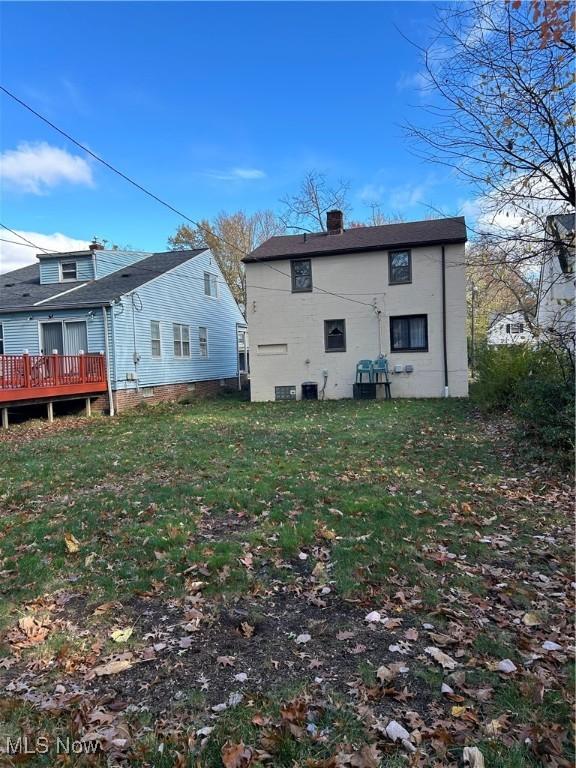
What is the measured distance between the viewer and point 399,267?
17.7m

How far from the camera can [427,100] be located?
6422 millimetres

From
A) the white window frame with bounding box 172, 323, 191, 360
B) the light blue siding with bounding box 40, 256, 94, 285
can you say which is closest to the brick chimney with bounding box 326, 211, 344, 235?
the white window frame with bounding box 172, 323, 191, 360

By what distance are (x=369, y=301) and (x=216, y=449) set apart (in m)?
11.4

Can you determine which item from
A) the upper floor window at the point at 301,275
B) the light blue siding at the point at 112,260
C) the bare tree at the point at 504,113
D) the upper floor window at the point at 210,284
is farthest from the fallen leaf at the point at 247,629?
the upper floor window at the point at 210,284

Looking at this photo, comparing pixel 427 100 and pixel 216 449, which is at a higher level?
pixel 427 100

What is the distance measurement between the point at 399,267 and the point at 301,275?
3875 mm

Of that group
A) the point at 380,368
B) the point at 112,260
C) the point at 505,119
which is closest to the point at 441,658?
the point at 505,119

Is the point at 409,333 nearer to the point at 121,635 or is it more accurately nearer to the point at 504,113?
the point at 504,113

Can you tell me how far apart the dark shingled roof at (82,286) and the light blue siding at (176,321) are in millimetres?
438

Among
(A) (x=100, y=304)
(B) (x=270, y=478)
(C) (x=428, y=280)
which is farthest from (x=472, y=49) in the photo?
(A) (x=100, y=304)

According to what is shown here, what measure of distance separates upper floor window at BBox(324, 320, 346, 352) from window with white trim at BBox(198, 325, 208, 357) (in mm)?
6448

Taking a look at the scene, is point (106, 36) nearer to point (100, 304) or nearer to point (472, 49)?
point (472, 49)

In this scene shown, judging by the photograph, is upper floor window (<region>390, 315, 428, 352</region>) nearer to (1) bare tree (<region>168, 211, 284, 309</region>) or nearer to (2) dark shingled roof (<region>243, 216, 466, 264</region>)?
(2) dark shingled roof (<region>243, 216, 466, 264</region>)

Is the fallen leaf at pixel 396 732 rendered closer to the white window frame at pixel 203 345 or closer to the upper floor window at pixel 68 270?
the upper floor window at pixel 68 270
